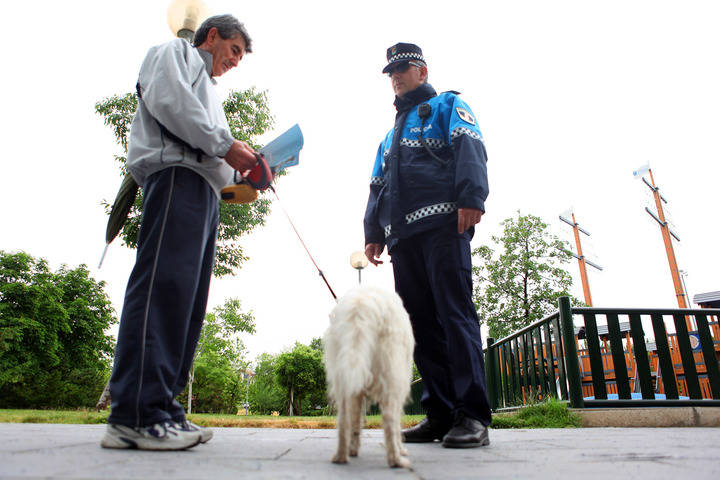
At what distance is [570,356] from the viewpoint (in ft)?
17.2

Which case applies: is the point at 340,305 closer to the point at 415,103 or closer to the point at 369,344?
the point at 369,344

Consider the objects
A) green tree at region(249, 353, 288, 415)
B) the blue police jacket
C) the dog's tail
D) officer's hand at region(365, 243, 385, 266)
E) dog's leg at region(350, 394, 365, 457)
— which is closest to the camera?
the dog's tail

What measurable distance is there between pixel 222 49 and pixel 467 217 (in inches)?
72.2

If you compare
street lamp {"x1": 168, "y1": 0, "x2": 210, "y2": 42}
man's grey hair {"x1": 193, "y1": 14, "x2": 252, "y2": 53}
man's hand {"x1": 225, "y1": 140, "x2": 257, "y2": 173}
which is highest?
street lamp {"x1": 168, "y1": 0, "x2": 210, "y2": 42}

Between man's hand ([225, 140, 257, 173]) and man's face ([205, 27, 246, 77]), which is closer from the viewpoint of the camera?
man's hand ([225, 140, 257, 173])

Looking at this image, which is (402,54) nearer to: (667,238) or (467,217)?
(467,217)

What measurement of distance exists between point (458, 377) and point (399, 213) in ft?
3.66

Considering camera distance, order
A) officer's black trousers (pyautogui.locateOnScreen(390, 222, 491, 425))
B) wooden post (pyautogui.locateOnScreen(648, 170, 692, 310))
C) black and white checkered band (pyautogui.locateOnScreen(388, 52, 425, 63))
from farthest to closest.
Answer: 1. wooden post (pyautogui.locateOnScreen(648, 170, 692, 310))
2. black and white checkered band (pyautogui.locateOnScreen(388, 52, 425, 63))
3. officer's black trousers (pyautogui.locateOnScreen(390, 222, 491, 425))

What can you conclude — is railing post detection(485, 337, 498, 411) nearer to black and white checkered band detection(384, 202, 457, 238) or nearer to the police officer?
the police officer

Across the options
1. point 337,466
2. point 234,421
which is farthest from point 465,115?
point 234,421

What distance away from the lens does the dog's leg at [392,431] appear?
1.58 m

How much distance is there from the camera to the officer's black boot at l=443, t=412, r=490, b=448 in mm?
2412

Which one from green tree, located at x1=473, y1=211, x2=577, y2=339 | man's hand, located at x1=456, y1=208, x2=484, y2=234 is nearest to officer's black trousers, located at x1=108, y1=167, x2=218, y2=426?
man's hand, located at x1=456, y1=208, x2=484, y2=234

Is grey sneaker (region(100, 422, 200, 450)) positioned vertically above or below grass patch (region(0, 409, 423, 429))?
above
